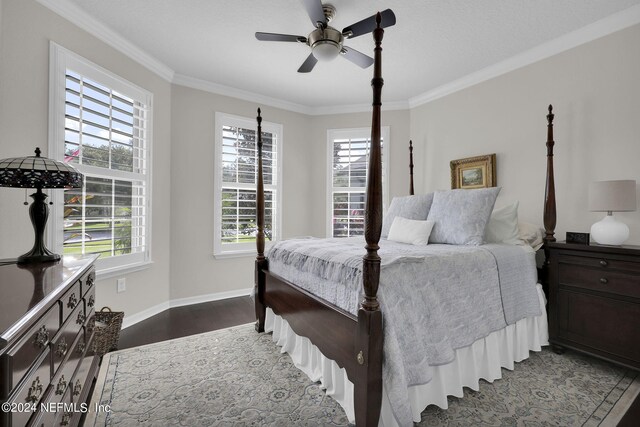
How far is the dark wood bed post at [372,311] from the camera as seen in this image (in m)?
1.40

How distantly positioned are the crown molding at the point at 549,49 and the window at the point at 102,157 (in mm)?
3665

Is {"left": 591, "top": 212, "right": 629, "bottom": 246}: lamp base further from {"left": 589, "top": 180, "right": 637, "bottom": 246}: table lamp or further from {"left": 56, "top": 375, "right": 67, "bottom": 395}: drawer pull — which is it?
{"left": 56, "top": 375, "right": 67, "bottom": 395}: drawer pull

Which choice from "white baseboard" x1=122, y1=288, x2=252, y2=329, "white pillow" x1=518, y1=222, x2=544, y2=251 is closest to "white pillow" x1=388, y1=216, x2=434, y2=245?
"white pillow" x1=518, y1=222, x2=544, y2=251

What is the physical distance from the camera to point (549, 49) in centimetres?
281

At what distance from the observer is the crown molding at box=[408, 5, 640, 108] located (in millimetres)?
2367

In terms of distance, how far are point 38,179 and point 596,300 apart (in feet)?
11.8

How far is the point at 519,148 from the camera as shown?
308 cm

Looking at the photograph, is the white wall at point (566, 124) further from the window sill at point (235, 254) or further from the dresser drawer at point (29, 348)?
the dresser drawer at point (29, 348)

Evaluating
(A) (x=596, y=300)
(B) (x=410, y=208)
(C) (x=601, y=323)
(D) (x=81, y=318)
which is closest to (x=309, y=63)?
(B) (x=410, y=208)

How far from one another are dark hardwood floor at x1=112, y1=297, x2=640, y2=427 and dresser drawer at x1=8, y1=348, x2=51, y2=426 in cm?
172

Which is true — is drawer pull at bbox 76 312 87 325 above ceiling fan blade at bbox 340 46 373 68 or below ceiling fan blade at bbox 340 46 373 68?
below

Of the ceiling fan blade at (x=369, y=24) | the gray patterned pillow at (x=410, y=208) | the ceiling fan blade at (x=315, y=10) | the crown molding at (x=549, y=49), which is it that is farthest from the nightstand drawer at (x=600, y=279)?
the ceiling fan blade at (x=315, y=10)

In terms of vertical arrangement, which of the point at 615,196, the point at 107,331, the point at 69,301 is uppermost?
the point at 615,196

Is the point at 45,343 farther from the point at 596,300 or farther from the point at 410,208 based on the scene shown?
the point at 596,300
